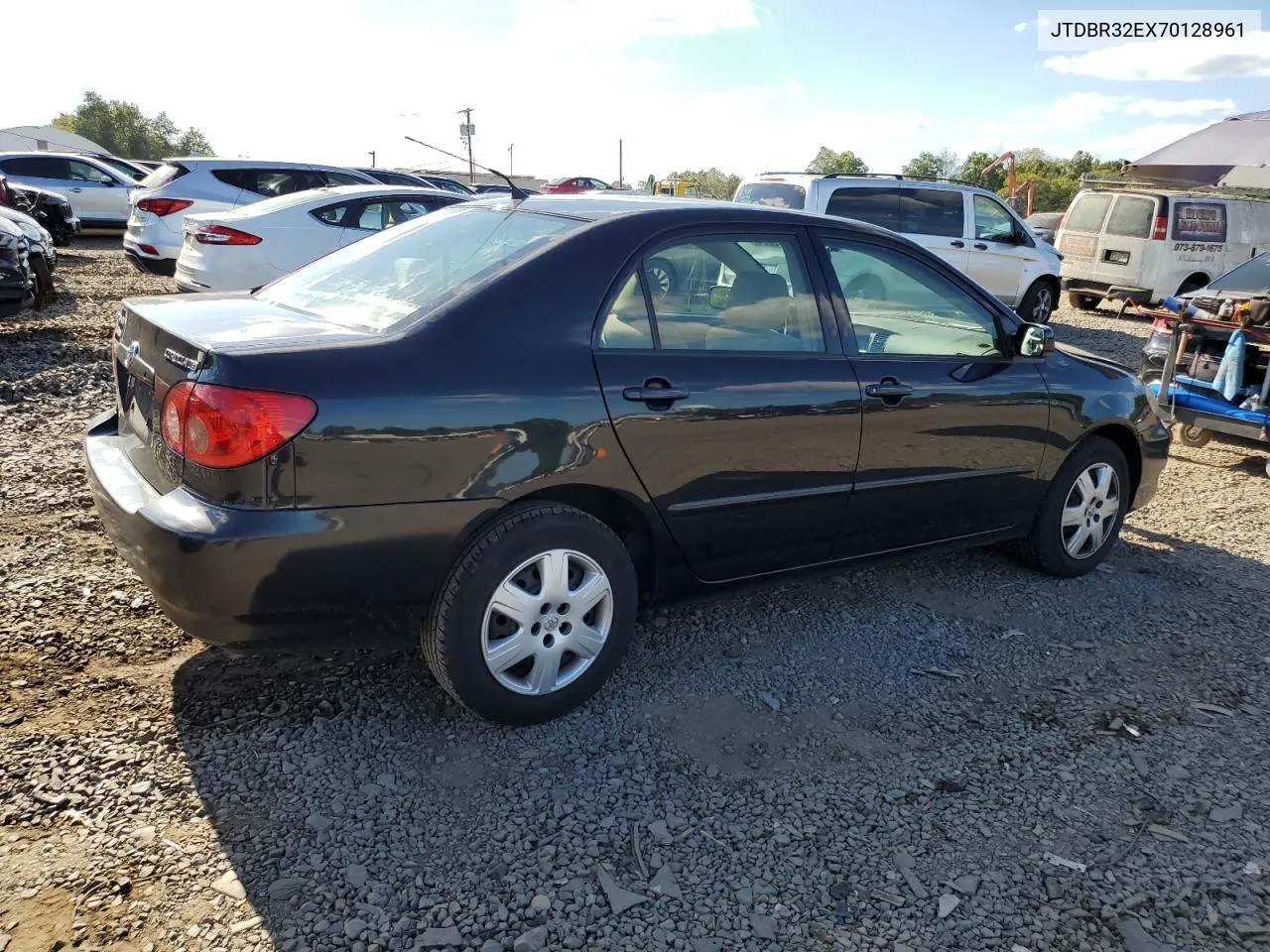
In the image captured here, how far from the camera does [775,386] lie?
342cm

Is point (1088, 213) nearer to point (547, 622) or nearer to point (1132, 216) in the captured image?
point (1132, 216)

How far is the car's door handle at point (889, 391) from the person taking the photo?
12.1 feet

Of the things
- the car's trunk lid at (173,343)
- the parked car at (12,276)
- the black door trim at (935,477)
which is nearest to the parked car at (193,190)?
the parked car at (12,276)

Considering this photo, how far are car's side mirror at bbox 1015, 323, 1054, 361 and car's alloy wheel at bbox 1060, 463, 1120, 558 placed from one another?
73cm

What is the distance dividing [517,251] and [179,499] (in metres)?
1.29

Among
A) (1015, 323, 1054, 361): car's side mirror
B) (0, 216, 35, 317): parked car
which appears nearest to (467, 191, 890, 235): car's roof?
(1015, 323, 1054, 361): car's side mirror

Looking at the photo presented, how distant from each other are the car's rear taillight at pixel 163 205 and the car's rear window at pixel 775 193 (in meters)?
6.55

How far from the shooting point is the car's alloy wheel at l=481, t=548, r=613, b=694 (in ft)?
9.73

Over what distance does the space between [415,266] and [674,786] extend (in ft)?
6.49

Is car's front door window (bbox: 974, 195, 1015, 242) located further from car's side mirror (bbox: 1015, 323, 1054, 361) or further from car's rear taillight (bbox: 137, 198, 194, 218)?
car's rear taillight (bbox: 137, 198, 194, 218)

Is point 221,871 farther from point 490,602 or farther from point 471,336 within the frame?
point 471,336

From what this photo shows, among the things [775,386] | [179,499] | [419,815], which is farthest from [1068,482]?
[179,499]

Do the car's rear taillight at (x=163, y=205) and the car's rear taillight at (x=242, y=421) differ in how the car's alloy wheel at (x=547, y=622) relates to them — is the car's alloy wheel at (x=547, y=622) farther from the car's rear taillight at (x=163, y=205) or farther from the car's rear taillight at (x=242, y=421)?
the car's rear taillight at (x=163, y=205)

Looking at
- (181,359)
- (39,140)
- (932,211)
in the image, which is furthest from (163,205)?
(39,140)
